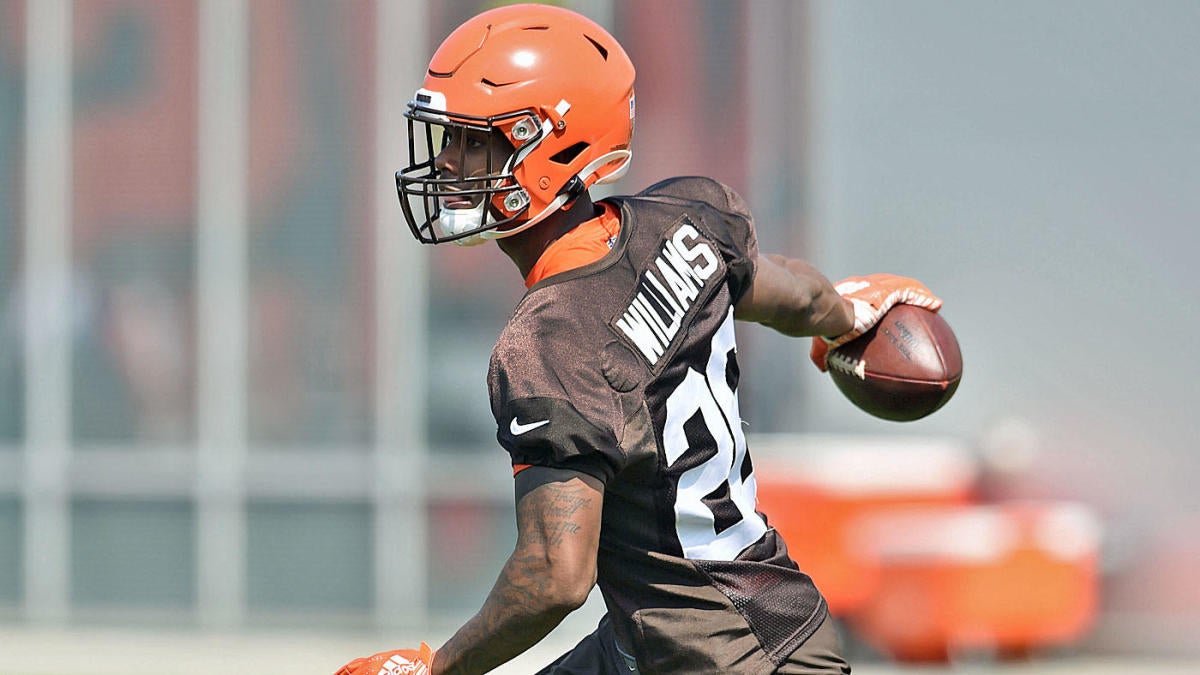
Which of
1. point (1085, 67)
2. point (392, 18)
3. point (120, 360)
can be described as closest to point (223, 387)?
point (120, 360)

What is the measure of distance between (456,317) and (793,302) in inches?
215

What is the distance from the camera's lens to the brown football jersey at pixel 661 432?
267 centimetres

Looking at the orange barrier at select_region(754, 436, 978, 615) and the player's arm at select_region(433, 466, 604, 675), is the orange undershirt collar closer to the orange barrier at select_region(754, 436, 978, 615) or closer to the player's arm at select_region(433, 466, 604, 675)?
the player's arm at select_region(433, 466, 604, 675)

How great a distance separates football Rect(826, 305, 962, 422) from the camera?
3.71 m

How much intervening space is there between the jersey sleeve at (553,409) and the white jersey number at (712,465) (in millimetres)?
180

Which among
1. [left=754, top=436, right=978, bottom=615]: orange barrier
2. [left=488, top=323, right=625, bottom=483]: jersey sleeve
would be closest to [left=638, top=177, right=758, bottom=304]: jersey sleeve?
[left=488, top=323, right=625, bottom=483]: jersey sleeve

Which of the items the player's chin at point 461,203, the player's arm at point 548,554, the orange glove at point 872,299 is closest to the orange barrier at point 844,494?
the orange glove at point 872,299

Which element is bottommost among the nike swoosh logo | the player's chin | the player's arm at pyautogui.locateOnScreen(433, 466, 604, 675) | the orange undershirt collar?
the player's arm at pyautogui.locateOnScreen(433, 466, 604, 675)

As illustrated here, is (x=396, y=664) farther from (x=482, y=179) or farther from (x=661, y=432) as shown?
(x=482, y=179)

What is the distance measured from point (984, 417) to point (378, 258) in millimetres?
3243

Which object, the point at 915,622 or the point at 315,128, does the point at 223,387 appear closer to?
the point at 315,128

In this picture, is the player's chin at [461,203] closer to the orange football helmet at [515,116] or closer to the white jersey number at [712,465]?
the orange football helmet at [515,116]

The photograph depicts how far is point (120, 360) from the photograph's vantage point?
902cm

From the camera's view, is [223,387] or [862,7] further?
[223,387]
